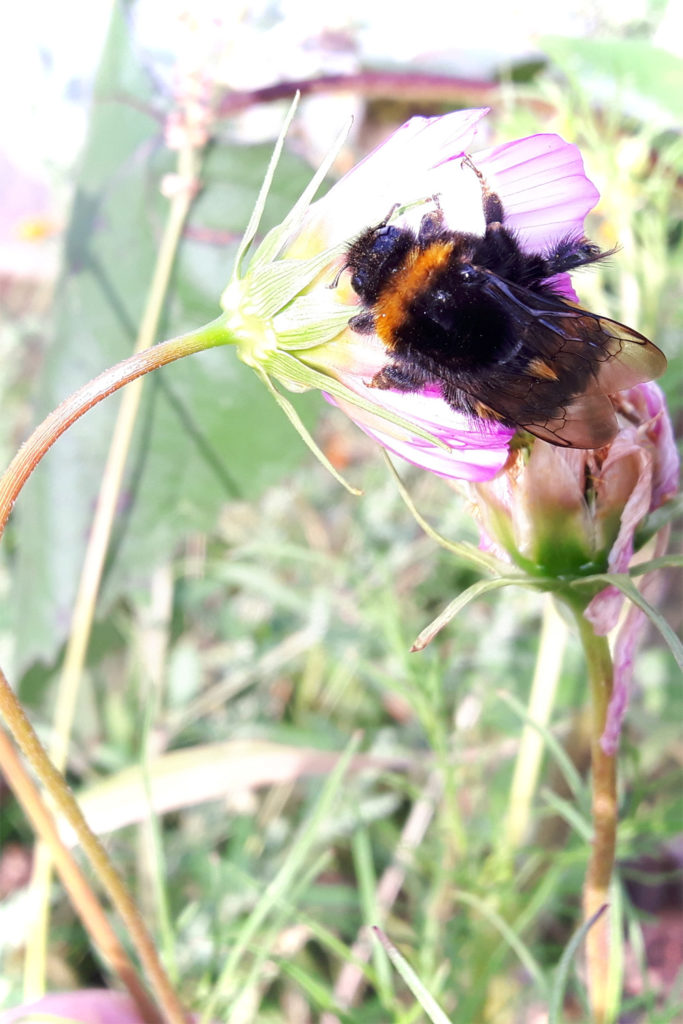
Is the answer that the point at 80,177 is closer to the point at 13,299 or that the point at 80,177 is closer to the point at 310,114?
the point at 310,114

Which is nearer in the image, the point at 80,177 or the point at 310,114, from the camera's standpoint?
the point at 80,177

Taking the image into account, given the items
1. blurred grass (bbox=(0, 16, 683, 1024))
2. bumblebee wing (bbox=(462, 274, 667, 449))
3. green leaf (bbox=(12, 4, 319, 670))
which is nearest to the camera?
bumblebee wing (bbox=(462, 274, 667, 449))

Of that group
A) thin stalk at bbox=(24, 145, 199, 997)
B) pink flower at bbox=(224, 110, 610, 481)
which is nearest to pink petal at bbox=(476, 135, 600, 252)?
pink flower at bbox=(224, 110, 610, 481)

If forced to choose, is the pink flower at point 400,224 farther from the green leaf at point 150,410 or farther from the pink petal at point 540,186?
the green leaf at point 150,410

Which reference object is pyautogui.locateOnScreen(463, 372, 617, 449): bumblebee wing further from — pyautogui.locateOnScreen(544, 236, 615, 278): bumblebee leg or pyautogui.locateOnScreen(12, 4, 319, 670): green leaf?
pyautogui.locateOnScreen(12, 4, 319, 670): green leaf

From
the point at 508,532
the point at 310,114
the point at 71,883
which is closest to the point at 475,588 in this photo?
the point at 508,532

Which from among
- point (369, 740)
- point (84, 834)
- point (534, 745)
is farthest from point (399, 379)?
point (369, 740)
